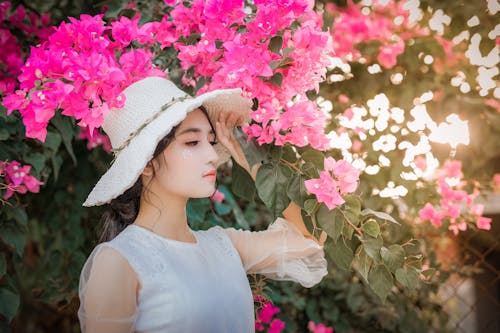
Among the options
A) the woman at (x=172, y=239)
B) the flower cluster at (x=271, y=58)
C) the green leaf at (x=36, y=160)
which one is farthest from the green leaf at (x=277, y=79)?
the green leaf at (x=36, y=160)

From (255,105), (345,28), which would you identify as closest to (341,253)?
(255,105)

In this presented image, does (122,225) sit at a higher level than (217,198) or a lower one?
higher

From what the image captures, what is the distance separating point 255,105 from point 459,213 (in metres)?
1.25

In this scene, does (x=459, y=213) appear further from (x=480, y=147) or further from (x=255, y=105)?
(x=255, y=105)

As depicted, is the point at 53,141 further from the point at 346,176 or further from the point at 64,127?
the point at 346,176

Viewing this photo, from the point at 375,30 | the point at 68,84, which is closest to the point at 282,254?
the point at 68,84

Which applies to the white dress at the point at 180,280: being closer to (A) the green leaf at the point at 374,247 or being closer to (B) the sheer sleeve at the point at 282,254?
(B) the sheer sleeve at the point at 282,254

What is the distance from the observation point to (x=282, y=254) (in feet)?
5.22

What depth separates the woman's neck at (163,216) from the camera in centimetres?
145

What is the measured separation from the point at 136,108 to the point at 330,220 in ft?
1.82

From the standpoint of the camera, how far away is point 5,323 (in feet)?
5.95

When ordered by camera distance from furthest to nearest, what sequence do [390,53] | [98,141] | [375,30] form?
[375,30] → [390,53] → [98,141]

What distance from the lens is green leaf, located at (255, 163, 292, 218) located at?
1.46 meters

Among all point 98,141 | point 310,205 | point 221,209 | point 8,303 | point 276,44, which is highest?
point 276,44
